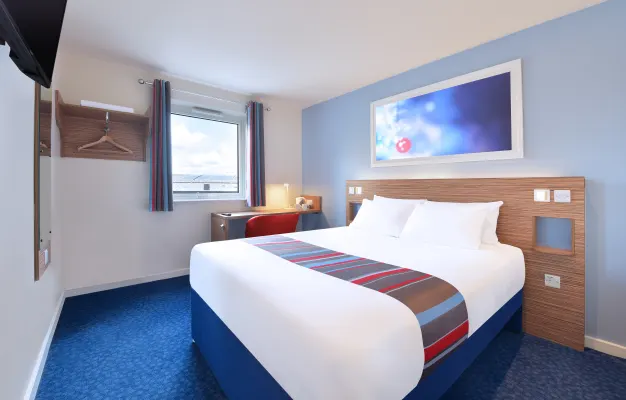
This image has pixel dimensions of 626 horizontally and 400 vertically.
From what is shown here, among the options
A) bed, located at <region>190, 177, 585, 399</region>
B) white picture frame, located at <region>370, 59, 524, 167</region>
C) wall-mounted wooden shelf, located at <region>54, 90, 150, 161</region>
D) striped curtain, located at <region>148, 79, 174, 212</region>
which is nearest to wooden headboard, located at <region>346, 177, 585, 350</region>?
bed, located at <region>190, 177, 585, 399</region>

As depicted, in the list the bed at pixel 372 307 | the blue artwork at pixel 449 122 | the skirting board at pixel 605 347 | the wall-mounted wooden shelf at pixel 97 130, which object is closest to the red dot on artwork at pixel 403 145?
the blue artwork at pixel 449 122

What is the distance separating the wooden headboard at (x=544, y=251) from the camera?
6.39 ft

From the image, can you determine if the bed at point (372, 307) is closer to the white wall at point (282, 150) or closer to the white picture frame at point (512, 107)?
the white picture frame at point (512, 107)

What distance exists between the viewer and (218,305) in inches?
59.2

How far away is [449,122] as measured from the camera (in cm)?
272

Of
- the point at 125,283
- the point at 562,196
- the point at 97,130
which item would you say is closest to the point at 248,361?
the point at 562,196

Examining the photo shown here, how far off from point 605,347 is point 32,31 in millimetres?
3541

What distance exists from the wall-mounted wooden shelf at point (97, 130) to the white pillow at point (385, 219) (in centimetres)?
264

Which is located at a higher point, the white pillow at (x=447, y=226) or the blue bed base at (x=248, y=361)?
the white pillow at (x=447, y=226)

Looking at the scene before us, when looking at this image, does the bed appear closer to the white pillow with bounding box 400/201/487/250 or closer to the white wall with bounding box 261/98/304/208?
the white pillow with bounding box 400/201/487/250

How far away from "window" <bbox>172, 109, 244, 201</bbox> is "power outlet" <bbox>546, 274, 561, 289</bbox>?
359 cm

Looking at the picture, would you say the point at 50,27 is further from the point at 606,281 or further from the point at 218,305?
the point at 606,281

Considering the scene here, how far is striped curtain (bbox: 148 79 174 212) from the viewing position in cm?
311

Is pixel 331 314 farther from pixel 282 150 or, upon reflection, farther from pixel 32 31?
pixel 282 150
